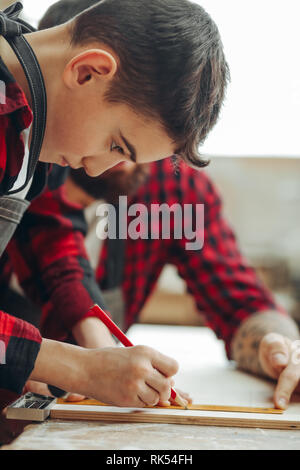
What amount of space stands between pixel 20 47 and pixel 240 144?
71.7 inches

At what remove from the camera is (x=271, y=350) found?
Result: 850mm

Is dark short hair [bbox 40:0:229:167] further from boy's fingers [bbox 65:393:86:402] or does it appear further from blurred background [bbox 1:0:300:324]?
blurred background [bbox 1:0:300:324]

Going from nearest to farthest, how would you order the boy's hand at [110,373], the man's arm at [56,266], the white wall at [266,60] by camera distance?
1. the boy's hand at [110,373]
2. the man's arm at [56,266]
3. the white wall at [266,60]

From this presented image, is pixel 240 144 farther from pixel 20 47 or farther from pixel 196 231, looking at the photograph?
pixel 20 47

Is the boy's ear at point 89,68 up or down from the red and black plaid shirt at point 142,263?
up

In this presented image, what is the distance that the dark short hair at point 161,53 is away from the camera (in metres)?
0.63

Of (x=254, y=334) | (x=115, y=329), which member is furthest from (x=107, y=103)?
(x=254, y=334)

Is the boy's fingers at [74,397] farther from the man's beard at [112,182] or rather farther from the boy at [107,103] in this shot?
the man's beard at [112,182]

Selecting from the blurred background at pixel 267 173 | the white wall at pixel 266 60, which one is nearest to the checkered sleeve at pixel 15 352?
the white wall at pixel 266 60

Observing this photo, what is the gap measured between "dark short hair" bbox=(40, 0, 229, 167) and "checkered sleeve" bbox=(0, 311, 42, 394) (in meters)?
0.31

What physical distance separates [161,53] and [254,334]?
0.58 metres

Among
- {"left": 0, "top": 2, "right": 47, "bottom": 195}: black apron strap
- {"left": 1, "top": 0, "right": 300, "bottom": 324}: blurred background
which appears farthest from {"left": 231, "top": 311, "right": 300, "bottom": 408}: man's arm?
{"left": 1, "top": 0, "right": 300, "bottom": 324}: blurred background

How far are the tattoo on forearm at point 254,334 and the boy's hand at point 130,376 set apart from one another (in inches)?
13.0
